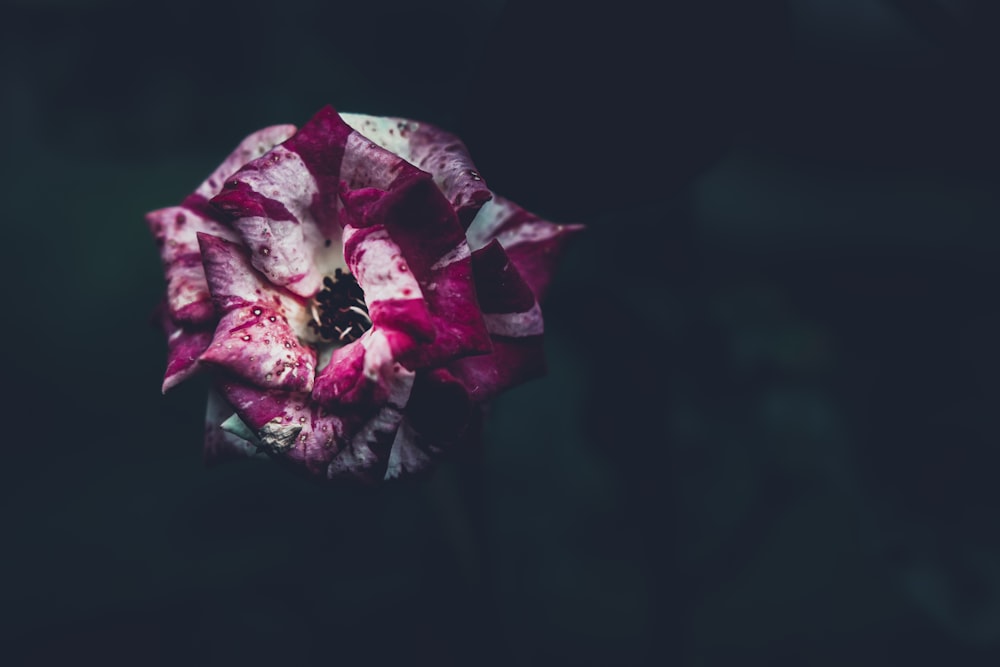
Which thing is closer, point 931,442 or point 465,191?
point 465,191

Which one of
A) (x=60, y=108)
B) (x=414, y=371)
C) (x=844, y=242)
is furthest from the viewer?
(x=844, y=242)

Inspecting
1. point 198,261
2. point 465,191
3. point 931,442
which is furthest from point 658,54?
point 931,442

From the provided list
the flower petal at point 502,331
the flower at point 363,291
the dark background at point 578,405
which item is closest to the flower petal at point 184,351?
the flower at point 363,291

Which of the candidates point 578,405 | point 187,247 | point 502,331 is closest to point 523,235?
point 502,331

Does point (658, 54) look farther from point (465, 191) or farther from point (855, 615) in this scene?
point (855, 615)

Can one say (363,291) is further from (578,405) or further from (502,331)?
(578,405)

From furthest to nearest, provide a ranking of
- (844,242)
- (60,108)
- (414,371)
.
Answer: (844,242)
(60,108)
(414,371)
